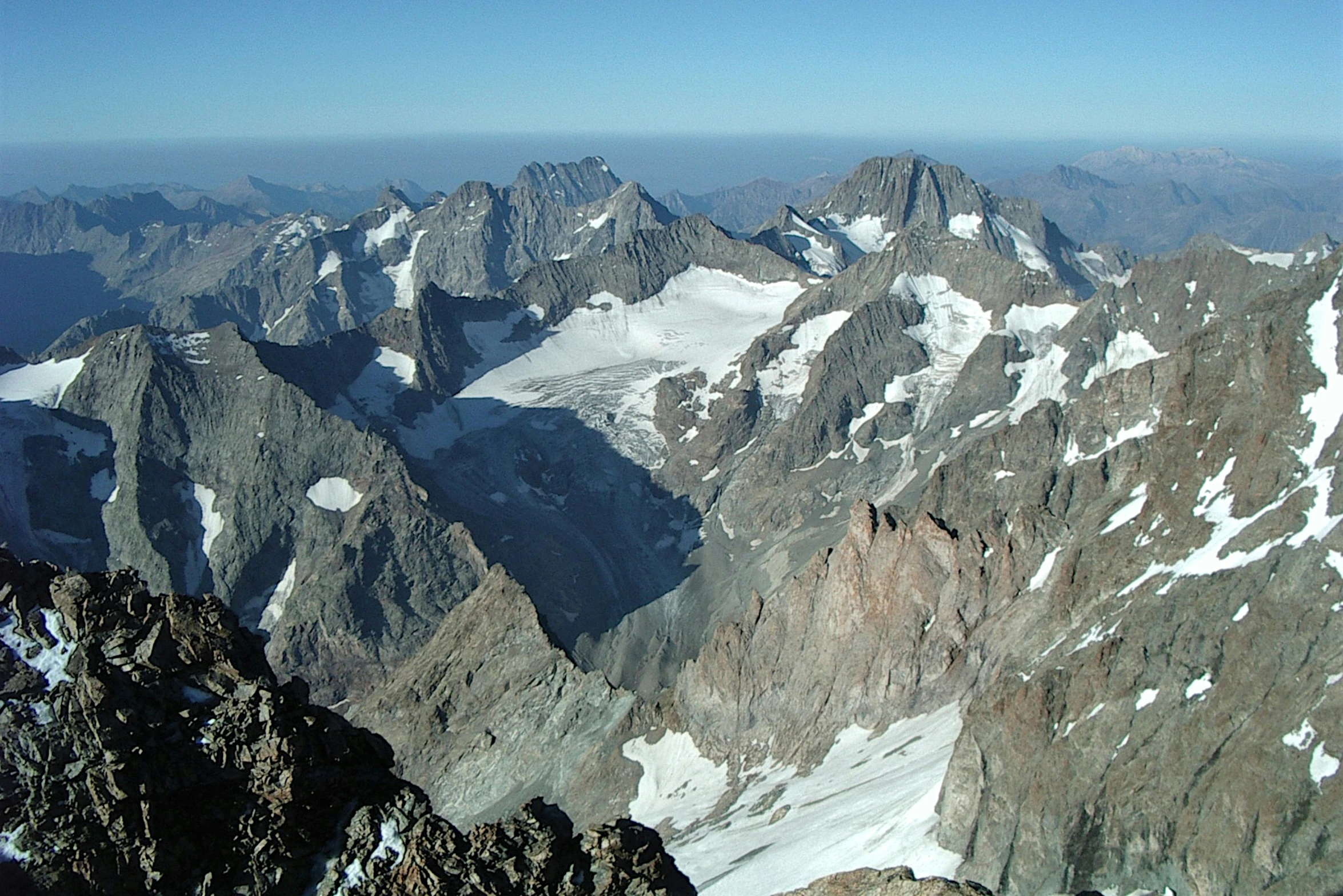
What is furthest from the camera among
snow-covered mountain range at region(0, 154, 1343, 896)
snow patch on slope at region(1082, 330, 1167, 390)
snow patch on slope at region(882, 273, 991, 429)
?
snow patch on slope at region(882, 273, 991, 429)

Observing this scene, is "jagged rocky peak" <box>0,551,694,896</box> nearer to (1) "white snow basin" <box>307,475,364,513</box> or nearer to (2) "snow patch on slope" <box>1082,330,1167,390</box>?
(1) "white snow basin" <box>307,475,364,513</box>

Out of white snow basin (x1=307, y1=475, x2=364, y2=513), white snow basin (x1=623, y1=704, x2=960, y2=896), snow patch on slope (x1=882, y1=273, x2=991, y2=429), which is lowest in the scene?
white snow basin (x1=307, y1=475, x2=364, y2=513)

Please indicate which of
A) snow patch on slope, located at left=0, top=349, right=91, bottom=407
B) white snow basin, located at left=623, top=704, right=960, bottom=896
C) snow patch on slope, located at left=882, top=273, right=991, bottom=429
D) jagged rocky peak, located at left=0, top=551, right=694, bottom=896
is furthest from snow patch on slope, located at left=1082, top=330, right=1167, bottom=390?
snow patch on slope, located at left=0, top=349, right=91, bottom=407

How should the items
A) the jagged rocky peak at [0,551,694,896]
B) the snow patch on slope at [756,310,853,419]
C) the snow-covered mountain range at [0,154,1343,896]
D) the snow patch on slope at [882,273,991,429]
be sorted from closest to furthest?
the jagged rocky peak at [0,551,694,896] < the snow-covered mountain range at [0,154,1343,896] < the snow patch on slope at [882,273,991,429] < the snow patch on slope at [756,310,853,419]

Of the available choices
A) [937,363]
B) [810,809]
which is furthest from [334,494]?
[937,363]

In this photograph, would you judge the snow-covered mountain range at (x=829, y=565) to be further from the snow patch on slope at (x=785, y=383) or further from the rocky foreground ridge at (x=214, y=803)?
the rocky foreground ridge at (x=214, y=803)

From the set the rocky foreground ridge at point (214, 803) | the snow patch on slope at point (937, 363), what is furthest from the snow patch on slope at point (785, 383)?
the rocky foreground ridge at point (214, 803)
